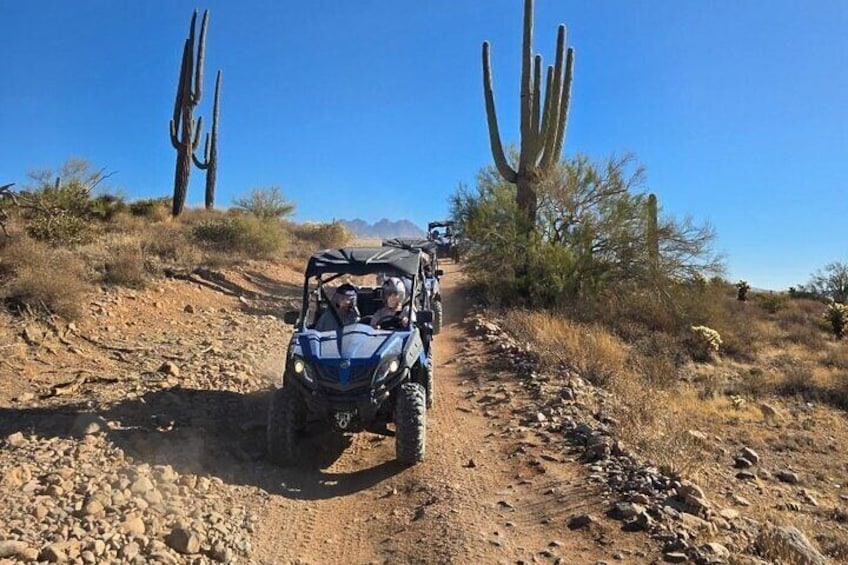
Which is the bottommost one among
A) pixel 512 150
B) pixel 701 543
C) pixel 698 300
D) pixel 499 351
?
pixel 701 543

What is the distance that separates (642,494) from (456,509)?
1384mm

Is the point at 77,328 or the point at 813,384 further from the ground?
the point at 77,328

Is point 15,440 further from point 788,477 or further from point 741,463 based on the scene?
point 788,477

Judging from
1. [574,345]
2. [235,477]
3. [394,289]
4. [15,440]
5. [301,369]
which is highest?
[394,289]

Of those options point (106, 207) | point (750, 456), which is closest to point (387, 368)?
point (750, 456)

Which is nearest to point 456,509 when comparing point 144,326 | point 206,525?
point 206,525

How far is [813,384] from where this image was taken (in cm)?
1214

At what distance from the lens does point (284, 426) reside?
546 cm

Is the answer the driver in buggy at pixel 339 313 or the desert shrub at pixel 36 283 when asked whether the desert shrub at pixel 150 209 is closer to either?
the desert shrub at pixel 36 283

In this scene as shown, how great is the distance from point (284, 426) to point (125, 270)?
283 inches

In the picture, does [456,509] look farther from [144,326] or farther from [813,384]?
[813,384]

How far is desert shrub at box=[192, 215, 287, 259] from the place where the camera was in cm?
1931

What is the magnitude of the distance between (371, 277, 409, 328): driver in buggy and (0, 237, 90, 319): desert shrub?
448cm

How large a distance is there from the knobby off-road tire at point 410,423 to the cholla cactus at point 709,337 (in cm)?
1124
